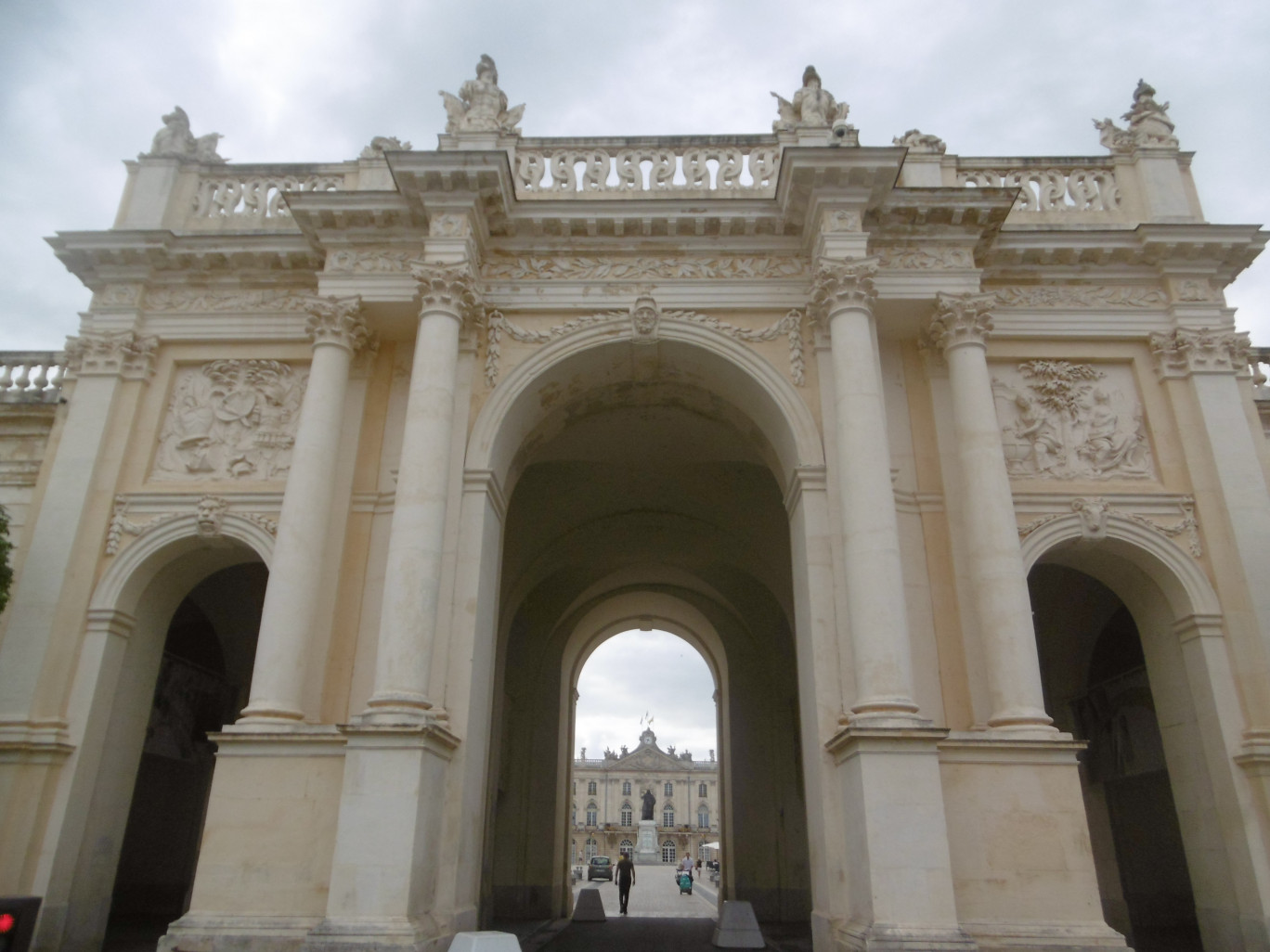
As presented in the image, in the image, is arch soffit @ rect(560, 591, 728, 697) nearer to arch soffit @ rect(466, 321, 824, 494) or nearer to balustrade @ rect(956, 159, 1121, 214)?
arch soffit @ rect(466, 321, 824, 494)

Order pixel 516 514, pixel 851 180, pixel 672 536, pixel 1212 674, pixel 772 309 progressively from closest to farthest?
pixel 1212 674 → pixel 851 180 → pixel 772 309 → pixel 516 514 → pixel 672 536

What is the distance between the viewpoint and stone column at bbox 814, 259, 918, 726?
1016 centimetres

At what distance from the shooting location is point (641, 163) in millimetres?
13984

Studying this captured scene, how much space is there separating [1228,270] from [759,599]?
463 inches

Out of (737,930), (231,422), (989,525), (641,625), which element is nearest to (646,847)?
(641,625)

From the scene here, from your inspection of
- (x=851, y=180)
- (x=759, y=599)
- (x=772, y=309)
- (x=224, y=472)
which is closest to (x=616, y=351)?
(x=772, y=309)

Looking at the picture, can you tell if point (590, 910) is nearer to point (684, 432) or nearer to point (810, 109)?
point (684, 432)

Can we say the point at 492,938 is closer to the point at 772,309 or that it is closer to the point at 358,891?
the point at 358,891

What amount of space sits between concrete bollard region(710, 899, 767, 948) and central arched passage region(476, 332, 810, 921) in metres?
4.41

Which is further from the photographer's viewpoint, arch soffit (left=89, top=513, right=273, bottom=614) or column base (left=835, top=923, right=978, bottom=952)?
arch soffit (left=89, top=513, right=273, bottom=614)

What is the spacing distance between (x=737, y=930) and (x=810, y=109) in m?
12.0

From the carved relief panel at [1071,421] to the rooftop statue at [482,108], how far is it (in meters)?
8.12

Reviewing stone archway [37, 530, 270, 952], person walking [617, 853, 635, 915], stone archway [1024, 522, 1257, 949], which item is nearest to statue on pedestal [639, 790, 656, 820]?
person walking [617, 853, 635, 915]

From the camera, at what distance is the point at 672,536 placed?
2094cm
